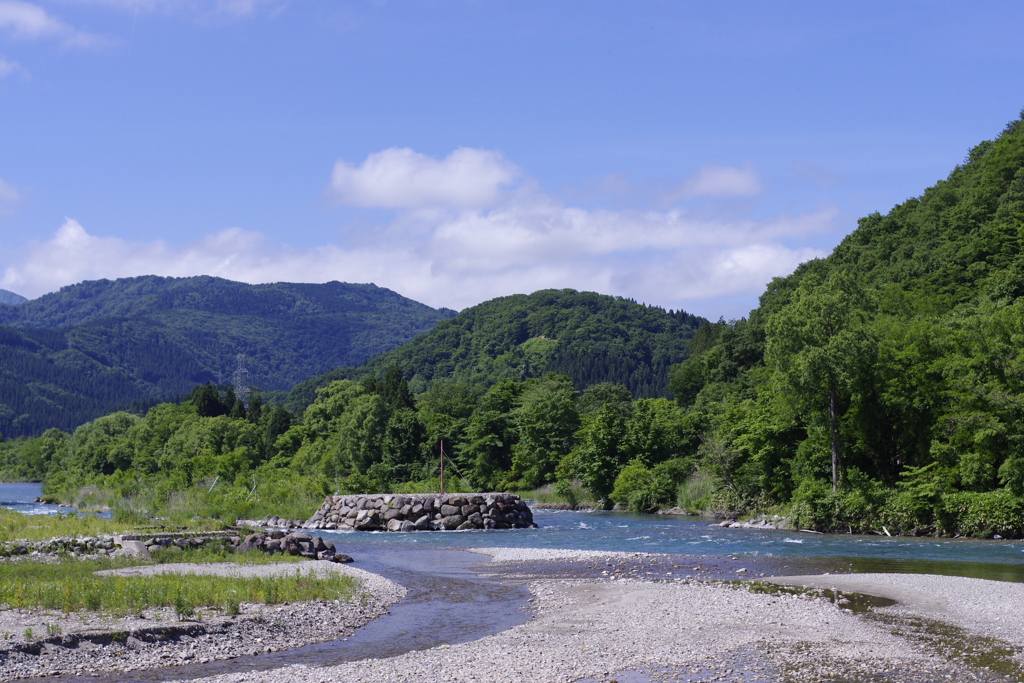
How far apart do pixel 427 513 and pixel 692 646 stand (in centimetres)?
3524

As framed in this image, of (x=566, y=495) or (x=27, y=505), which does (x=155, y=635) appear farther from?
(x=27, y=505)

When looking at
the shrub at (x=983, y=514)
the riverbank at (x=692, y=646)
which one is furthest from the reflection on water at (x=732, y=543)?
the riverbank at (x=692, y=646)

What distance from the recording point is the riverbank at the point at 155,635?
14883 millimetres

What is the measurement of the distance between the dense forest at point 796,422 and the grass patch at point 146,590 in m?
28.8

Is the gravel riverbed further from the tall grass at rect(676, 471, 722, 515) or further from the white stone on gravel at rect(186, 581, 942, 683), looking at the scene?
the tall grass at rect(676, 471, 722, 515)

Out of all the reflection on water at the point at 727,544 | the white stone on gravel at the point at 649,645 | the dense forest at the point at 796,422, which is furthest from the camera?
the dense forest at the point at 796,422

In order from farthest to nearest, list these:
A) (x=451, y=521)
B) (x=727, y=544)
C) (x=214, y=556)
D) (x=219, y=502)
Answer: (x=219, y=502)
(x=451, y=521)
(x=727, y=544)
(x=214, y=556)

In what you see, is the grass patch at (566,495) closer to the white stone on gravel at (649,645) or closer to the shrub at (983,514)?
the shrub at (983,514)

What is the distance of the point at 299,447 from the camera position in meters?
110

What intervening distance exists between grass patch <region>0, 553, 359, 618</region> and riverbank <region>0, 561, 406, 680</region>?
Result: 0.51 metres

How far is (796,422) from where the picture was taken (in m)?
48.8

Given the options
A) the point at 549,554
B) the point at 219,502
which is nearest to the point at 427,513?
the point at 219,502

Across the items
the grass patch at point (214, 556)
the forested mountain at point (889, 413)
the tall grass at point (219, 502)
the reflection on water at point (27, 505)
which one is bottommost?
the reflection on water at point (27, 505)

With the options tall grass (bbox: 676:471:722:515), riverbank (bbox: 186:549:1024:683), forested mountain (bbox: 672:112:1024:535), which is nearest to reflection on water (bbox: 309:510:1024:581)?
tall grass (bbox: 676:471:722:515)
